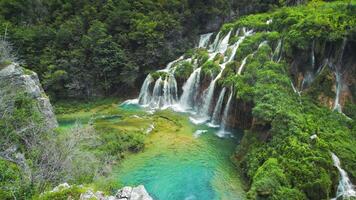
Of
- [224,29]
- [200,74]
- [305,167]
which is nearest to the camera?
[305,167]

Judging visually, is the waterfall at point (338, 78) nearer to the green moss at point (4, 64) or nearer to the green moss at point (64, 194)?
the green moss at point (64, 194)

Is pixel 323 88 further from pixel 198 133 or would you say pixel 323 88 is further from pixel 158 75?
pixel 158 75

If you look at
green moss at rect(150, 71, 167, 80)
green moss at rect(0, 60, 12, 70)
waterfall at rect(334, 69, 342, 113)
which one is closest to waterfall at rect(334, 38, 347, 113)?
waterfall at rect(334, 69, 342, 113)

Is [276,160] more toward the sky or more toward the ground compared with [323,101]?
more toward the ground

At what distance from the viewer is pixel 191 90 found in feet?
79.4

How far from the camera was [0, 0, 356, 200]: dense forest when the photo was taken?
11.3m

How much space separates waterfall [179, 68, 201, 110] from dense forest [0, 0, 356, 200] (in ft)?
0.56

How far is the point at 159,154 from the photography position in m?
16.6

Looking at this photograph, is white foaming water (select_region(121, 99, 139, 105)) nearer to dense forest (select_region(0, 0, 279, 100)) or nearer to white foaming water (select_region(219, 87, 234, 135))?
dense forest (select_region(0, 0, 279, 100))

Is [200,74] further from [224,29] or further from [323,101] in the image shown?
[323,101]

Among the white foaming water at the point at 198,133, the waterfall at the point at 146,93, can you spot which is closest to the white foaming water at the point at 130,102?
the waterfall at the point at 146,93

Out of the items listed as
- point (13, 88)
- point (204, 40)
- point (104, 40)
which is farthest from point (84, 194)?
point (204, 40)

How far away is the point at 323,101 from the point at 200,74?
9845 mm

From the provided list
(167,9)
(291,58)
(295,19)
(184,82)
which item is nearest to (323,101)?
(291,58)
